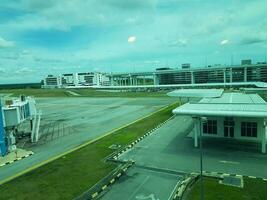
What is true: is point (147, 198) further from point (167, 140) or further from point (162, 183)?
point (167, 140)

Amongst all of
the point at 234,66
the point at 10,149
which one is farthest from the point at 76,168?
the point at 234,66

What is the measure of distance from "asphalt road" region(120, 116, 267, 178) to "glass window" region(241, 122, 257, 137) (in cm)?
172

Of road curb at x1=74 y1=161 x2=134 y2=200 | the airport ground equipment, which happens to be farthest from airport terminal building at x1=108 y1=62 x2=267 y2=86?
road curb at x1=74 y1=161 x2=134 y2=200

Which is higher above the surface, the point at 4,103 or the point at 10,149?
the point at 4,103

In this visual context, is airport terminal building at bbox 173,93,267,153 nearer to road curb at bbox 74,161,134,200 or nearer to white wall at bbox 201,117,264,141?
white wall at bbox 201,117,264,141

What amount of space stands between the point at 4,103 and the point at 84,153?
18.0m

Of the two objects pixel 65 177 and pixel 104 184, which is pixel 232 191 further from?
pixel 65 177

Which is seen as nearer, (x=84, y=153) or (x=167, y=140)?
(x=84, y=153)

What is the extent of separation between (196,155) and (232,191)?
33.6 feet

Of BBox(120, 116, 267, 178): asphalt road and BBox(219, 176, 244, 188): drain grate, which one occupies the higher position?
BBox(120, 116, 267, 178): asphalt road

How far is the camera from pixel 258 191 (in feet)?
74.8

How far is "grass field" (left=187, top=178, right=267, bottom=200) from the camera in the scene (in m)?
22.0

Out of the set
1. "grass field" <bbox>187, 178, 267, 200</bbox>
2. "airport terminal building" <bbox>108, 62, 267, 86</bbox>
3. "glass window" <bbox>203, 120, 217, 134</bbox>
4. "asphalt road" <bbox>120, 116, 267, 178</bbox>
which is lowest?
"grass field" <bbox>187, 178, 267, 200</bbox>

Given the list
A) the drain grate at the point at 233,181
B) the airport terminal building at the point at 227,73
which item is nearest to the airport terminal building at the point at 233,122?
the drain grate at the point at 233,181
